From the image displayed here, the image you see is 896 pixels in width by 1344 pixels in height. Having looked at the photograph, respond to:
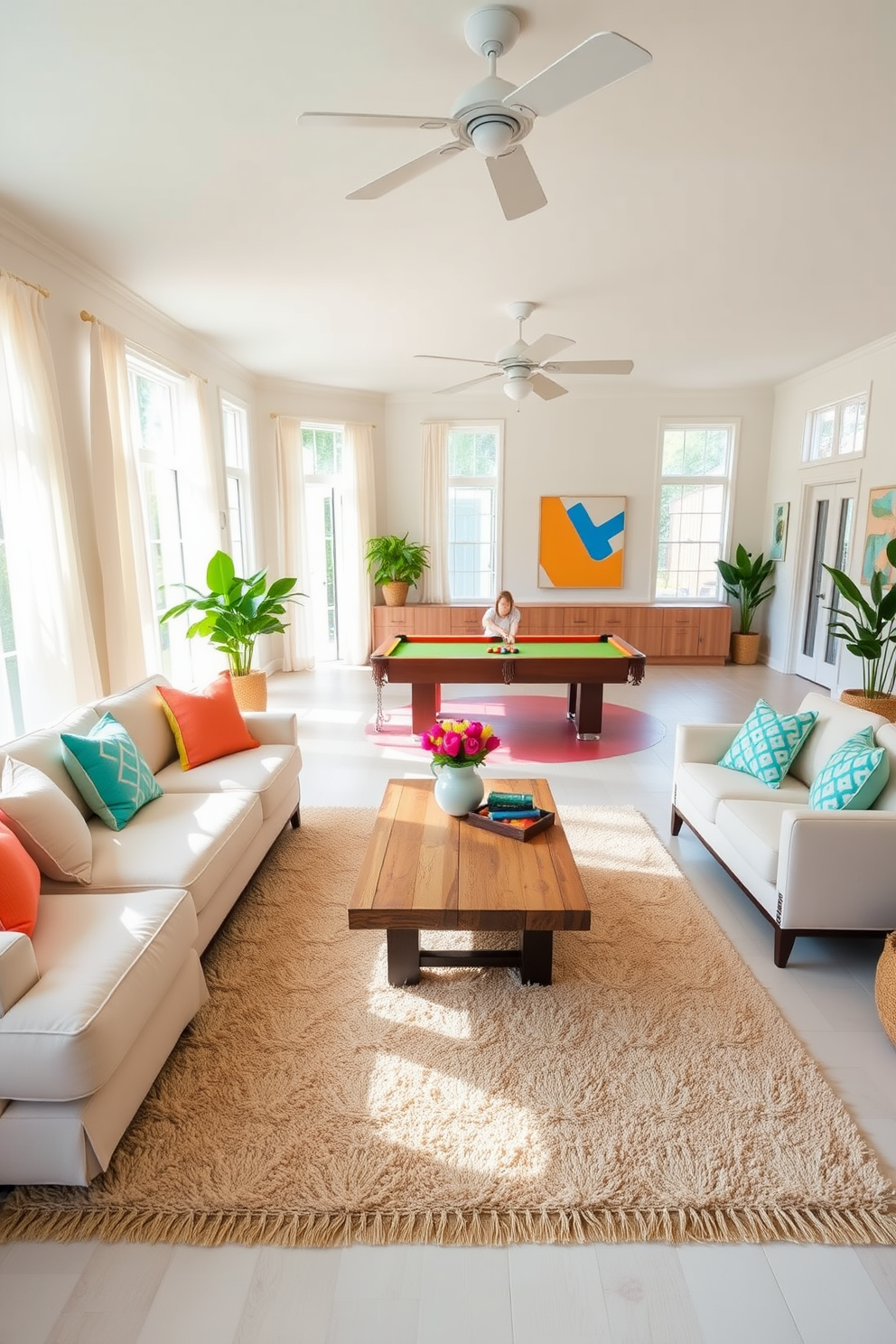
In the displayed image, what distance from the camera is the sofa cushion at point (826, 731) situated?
3.08 metres

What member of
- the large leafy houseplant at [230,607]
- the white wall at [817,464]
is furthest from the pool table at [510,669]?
the white wall at [817,464]

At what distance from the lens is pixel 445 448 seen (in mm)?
8391

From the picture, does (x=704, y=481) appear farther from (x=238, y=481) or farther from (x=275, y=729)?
(x=275, y=729)

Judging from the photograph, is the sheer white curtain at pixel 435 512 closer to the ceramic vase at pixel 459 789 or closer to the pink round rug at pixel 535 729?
the pink round rug at pixel 535 729

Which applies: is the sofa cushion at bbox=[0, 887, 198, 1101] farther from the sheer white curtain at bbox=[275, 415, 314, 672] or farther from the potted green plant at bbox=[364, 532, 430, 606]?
the potted green plant at bbox=[364, 532, 430, 606]

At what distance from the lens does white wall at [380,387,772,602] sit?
825 cm

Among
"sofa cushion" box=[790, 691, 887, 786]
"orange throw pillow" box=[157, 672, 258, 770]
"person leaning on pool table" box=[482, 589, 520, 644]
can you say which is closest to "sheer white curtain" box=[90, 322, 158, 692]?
"orange throw pillow" box=[157, 672, 258, 770]

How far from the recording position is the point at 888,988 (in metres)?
2.18

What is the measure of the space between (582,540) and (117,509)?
5617mm

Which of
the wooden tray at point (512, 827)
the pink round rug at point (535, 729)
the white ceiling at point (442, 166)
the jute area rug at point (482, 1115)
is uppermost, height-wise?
the white ceiling at point (442, 166)

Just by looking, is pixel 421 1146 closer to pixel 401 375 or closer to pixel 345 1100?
pixel 345 1100

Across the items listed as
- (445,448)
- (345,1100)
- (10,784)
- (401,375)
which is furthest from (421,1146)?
(445,448)

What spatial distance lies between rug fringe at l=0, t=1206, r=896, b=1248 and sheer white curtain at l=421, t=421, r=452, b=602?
23.9 feet

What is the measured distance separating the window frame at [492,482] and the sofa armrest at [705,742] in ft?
16.7
